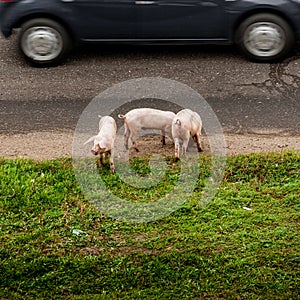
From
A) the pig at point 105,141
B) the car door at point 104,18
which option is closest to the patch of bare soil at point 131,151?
the pig at point 105,141

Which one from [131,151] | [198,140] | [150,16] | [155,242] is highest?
[150,16]

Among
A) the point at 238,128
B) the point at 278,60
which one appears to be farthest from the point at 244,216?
the point at 278,60

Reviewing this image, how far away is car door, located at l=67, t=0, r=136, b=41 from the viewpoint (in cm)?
1197

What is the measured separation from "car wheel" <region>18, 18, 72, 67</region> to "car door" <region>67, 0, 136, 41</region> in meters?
0.29

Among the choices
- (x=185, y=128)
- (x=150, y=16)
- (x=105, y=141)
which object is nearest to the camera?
(x=105, y=141)

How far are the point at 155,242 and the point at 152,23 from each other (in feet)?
15.2

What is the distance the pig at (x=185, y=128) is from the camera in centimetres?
963

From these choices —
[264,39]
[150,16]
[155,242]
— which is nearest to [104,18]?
[150,16]

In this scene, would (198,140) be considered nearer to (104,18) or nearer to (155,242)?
(155,242)

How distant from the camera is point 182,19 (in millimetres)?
12031

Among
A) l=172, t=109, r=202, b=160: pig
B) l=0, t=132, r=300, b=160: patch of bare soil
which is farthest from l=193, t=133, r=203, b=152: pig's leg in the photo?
l=0, t=132, r=300, b=160: patch of bare soil

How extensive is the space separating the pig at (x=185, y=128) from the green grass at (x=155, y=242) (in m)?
0.47

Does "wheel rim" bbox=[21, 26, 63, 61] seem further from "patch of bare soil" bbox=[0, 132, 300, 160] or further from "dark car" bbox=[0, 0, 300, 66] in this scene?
"patch of bare soil" bbox=[0, 132, 300, 160]

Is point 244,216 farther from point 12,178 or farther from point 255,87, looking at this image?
point 255,87
